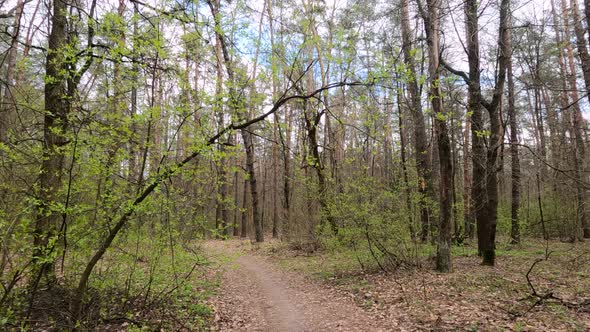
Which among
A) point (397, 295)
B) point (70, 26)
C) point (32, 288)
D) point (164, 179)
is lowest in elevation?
point (397, 295)

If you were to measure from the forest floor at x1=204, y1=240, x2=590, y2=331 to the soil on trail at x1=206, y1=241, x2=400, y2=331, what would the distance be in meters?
0.02

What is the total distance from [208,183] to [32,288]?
2728 millimetres

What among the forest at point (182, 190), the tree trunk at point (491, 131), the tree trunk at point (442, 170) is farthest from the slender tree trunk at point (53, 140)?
the tree trunk at point (491, 131)

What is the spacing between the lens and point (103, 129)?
4.06 metres

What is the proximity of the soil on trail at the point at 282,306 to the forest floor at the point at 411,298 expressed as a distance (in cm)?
2

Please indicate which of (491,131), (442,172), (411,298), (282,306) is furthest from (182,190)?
(491,131)

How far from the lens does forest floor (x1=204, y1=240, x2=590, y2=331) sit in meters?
4.92

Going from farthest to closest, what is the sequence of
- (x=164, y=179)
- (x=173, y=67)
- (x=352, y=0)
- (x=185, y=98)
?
1. (x=352, y=0)
2. (x=173, y=67)
3. (x=185, y=98)
4. (x=164, y=179)

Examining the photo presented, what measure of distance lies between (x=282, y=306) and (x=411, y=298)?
2.48 meters

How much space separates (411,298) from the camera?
20.1ft

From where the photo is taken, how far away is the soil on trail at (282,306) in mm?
5461

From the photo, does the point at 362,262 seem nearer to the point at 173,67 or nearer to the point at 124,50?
the point at 173,67

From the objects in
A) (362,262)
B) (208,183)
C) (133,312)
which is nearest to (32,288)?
(133,312)

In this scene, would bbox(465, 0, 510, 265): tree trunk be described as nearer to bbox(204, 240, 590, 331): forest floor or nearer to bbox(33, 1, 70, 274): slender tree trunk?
bbox(204, 240, 590, 331): forest floor
